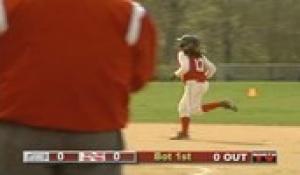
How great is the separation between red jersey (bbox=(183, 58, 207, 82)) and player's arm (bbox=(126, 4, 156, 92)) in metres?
11.3

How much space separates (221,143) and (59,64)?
10.8 metres

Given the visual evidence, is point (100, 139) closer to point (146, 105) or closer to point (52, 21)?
point (52, 21)

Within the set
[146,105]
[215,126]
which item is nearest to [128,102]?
[215,126]

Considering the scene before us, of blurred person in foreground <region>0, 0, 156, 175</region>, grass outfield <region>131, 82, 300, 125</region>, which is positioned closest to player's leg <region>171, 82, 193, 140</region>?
grass outfield <region>131, 82, 300, 125</region>

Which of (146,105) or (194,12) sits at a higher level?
(194,12)

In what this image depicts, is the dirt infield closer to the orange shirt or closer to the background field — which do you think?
the background field

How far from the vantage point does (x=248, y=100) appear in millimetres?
29281

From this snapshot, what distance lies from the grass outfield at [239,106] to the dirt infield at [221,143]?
4.87ft

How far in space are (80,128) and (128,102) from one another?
314 mm

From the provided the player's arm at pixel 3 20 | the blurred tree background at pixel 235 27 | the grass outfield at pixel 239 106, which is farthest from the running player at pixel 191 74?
the blurred tree background at pixel 235 27

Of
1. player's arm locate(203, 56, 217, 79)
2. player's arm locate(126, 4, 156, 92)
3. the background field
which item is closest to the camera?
player's arm locate(126, 4, 156, 92)

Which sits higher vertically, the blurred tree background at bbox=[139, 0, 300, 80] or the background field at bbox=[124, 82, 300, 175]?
the blurred tree background at bbox=[139, 0, 300, 80]
